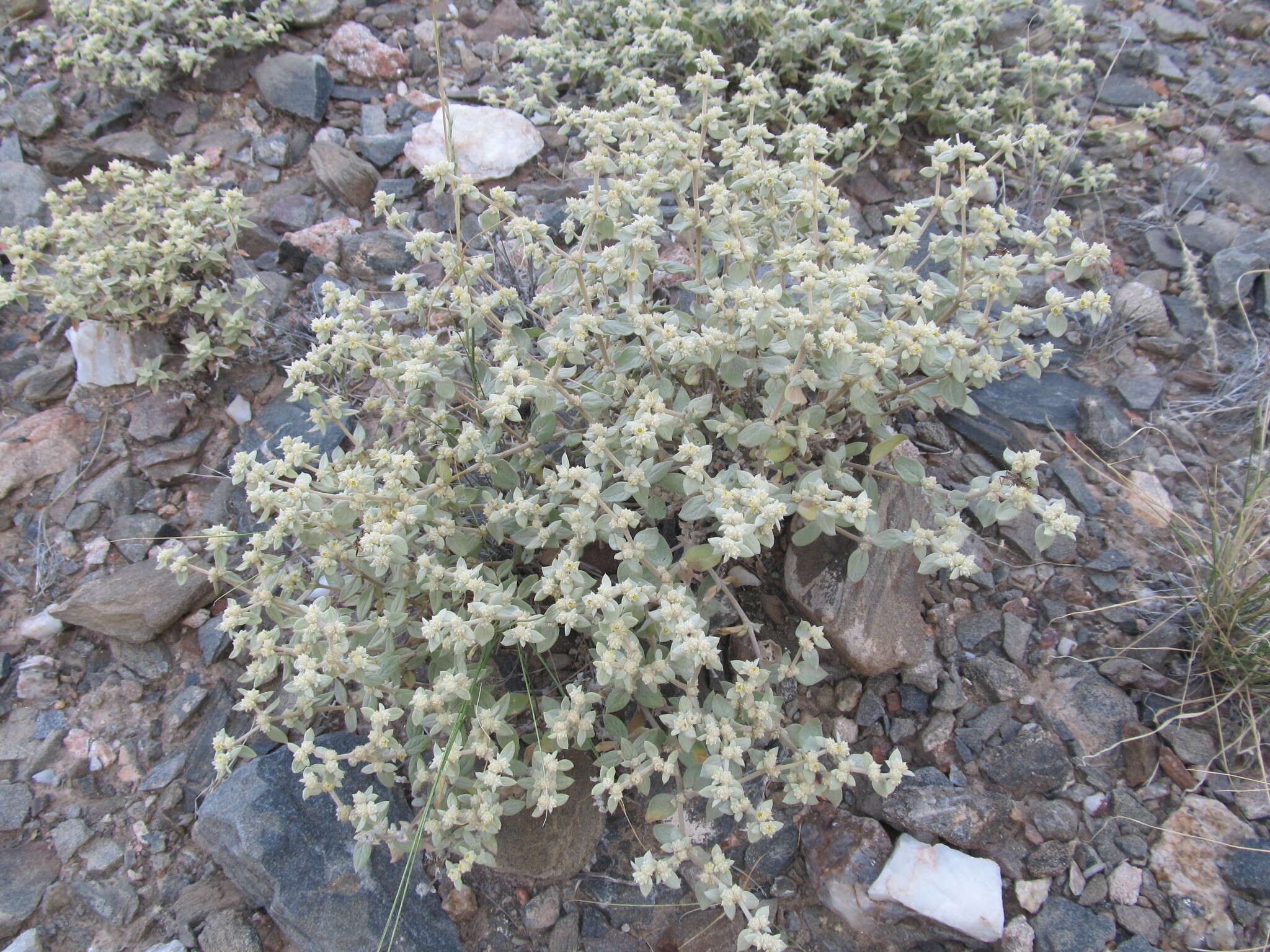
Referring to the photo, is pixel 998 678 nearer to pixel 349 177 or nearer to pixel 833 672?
pixel 833 672

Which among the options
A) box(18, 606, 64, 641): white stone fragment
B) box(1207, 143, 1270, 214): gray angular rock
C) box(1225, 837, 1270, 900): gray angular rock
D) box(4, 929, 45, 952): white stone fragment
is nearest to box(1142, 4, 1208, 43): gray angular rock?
box(1207, 143, 1270, 214): gray angular rock

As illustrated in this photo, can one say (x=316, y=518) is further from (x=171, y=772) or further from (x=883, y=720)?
(x=883, y=720)

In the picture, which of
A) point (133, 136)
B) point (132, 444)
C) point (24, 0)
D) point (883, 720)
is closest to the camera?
point (883, 720)

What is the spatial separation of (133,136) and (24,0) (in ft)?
4.86

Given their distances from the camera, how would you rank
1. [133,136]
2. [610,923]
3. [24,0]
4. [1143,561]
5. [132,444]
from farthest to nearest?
[24,0] → [133,136] → [132,444] → [1143,561] → [610,923]

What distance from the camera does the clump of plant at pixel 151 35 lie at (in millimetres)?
4461

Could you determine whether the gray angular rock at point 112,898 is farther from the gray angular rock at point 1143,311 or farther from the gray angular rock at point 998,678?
the gray angular rock at point 1143,311

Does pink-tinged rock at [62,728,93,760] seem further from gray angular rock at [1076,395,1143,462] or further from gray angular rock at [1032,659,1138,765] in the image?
gray angular rock at [1076,395,1143,462]

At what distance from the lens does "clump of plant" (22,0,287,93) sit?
446cm

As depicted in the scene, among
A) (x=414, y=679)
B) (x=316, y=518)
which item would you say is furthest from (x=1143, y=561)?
(x=316, y=518)

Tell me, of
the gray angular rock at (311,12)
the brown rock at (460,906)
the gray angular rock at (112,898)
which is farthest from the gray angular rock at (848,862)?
the gray angular rock at (311,12)

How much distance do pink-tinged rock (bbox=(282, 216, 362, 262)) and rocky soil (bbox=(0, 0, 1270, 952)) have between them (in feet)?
0.05

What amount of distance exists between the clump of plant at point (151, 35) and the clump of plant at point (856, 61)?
1.45 meters

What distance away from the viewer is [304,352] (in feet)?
12.5
